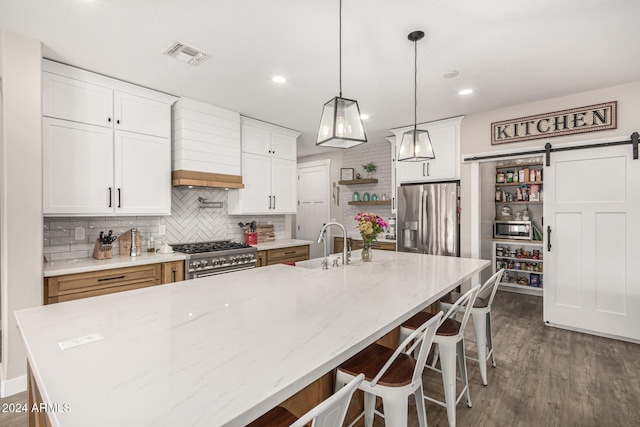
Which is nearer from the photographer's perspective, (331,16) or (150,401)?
(150,401)

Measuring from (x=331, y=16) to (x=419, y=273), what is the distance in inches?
74.1

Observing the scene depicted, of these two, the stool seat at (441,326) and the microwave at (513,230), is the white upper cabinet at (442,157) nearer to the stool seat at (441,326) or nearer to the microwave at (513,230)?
the microwave at (513,230)

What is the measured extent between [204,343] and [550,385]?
2.60 m

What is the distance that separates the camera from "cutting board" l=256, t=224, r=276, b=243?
4559mm

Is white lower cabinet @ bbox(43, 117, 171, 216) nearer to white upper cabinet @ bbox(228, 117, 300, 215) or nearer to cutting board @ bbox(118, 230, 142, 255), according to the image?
cutting board @ bbox(118, 230, 142, 255)

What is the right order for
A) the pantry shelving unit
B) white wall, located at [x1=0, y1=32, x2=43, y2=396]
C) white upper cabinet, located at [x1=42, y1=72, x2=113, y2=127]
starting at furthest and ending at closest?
1. the pantry shelving unit
2. white upper cabinet, located at [x1=42, y1=72, x2=113, y2=127]
3. white wall, located at [x1=0, y1=32, x2=43, y2=396]

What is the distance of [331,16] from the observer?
2.01m

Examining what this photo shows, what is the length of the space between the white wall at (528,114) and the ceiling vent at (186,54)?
3.26m

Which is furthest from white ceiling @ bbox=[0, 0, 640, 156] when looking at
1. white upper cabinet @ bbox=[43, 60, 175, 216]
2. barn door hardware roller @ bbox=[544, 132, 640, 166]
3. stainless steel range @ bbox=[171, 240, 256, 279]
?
stainless steel range @ bbox=[171, 240, 256, 279]

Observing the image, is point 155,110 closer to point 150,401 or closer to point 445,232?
point 150,401

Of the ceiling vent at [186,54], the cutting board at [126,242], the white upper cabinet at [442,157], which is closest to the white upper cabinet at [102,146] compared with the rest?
the cutting board at [126,242]

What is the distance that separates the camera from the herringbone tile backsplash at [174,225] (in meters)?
2.91

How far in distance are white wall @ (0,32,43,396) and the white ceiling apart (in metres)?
0.23

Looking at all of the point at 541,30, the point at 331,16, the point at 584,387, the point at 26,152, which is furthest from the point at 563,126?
the point at 26,152
